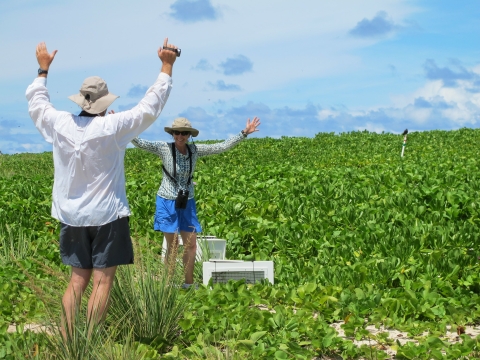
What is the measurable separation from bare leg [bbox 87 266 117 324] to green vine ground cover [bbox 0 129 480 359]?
687mm

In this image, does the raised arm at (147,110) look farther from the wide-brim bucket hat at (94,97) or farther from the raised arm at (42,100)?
the raised arm at (42,100)

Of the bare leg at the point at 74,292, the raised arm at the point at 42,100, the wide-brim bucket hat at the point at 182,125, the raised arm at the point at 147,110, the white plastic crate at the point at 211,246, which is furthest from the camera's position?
the white plastic crate at the point at 211,246

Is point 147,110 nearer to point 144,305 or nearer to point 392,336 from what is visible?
point 144,305

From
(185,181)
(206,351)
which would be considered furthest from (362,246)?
(206,351)

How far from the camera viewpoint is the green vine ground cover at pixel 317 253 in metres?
6.14

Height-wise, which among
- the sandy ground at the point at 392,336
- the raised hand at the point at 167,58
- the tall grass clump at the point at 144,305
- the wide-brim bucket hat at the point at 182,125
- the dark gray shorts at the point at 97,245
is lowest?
the sandy ground at the point at 392,336

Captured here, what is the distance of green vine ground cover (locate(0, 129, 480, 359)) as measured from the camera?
6.14 m

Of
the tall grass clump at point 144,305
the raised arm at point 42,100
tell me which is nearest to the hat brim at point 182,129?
the tall grass clump at point 144,305

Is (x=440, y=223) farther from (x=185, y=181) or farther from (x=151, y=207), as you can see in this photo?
(x=151, y=207)

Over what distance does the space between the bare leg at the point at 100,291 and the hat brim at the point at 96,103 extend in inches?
48.5

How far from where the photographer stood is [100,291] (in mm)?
5352

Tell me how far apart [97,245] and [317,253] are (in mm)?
5305

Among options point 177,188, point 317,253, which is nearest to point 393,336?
point 177,188

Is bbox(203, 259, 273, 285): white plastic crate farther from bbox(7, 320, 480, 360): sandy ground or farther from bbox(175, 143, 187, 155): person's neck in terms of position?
bbox(7, 320, 480, 360): sandy ground
